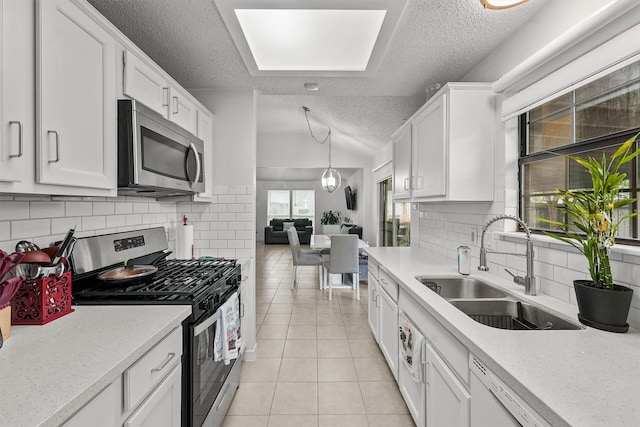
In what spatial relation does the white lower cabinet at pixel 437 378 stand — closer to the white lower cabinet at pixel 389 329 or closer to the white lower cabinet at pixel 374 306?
the white lower cabinet at pixel 389 329

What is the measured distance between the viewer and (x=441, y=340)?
4.45 ft

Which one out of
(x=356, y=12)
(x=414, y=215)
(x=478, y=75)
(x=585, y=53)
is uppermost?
(x=356, y=12)

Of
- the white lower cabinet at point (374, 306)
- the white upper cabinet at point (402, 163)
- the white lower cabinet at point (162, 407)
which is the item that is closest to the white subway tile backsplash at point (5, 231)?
the white lower cabinet at point (162, 407)

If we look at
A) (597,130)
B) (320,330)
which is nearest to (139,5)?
(597,130)

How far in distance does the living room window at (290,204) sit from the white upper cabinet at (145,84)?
10.00 metres

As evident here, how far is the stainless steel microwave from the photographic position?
1.44 metres

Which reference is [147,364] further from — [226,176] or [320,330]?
[320,330]

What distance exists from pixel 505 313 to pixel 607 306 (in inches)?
20.1

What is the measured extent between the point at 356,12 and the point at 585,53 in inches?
45.5

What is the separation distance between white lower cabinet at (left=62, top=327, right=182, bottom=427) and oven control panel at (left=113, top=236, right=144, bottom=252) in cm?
84

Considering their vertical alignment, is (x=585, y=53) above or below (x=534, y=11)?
below

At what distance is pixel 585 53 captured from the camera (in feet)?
4.32

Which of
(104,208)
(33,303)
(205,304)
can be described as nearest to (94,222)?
(104,208)

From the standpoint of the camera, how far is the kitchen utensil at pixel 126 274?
5.11ft
